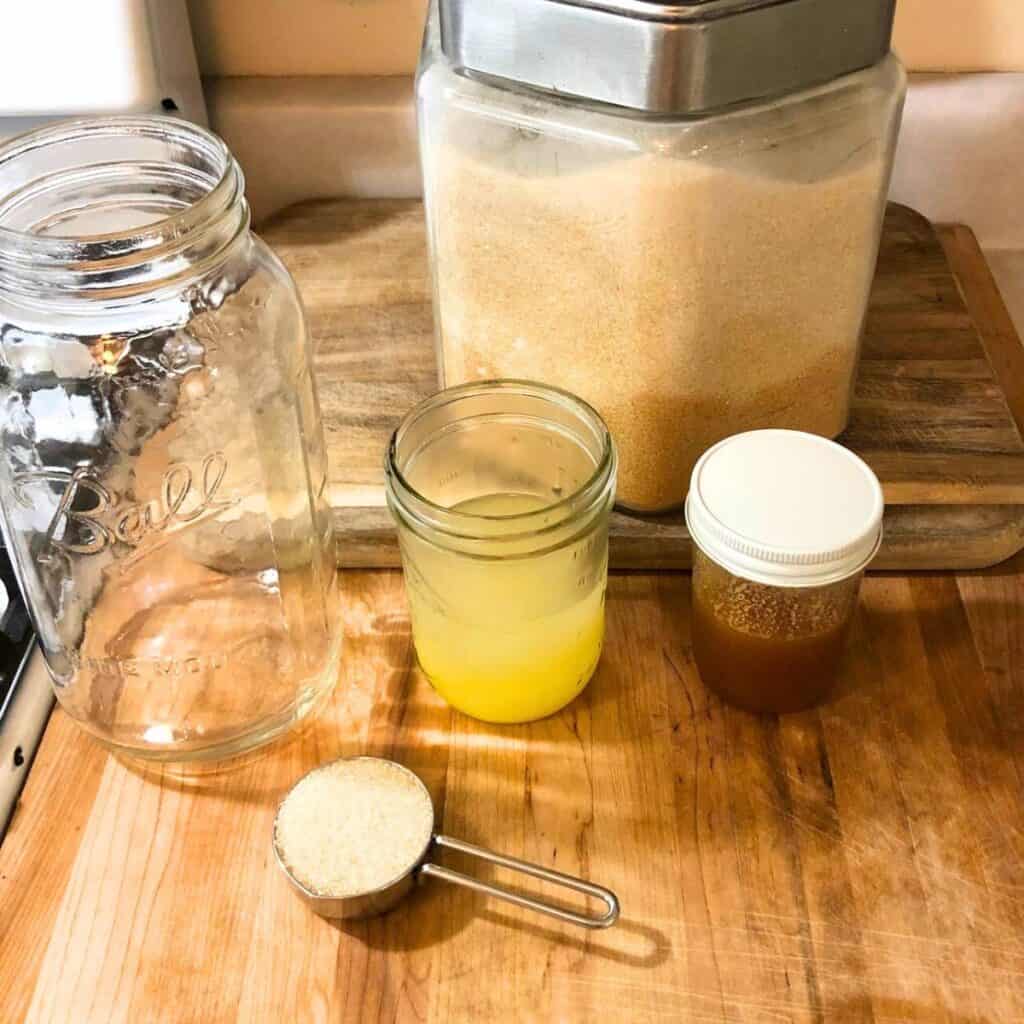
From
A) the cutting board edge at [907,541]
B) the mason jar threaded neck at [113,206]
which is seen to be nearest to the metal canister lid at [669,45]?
the mason jar threaded neck at [113,206]

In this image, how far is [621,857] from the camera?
0.56 m

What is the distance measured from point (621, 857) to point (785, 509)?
0.59 ft

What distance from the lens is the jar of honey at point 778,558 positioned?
548mm

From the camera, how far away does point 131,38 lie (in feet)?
2.44

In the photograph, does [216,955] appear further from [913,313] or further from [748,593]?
[913,313]

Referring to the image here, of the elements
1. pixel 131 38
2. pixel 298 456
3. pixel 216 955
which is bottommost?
pixel 216 955

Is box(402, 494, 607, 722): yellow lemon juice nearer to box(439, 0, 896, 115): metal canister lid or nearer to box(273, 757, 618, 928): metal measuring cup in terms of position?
box(273, 757, 618, 928): metal measuring cup

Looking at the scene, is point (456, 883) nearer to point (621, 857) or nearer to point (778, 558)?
point (621, 857)

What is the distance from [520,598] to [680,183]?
211 millimetres

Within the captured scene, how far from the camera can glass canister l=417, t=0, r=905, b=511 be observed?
1.74 ft

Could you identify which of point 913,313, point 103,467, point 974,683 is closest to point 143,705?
point 103,467

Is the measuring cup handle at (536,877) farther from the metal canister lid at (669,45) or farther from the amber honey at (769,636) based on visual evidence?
the metal canister lid at (669,45)

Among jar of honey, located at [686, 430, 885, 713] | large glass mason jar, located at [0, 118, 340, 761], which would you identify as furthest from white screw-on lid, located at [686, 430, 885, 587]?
large glass mason jar, located at [0, 118, 340, 761]

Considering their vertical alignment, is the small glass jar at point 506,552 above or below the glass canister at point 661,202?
below
